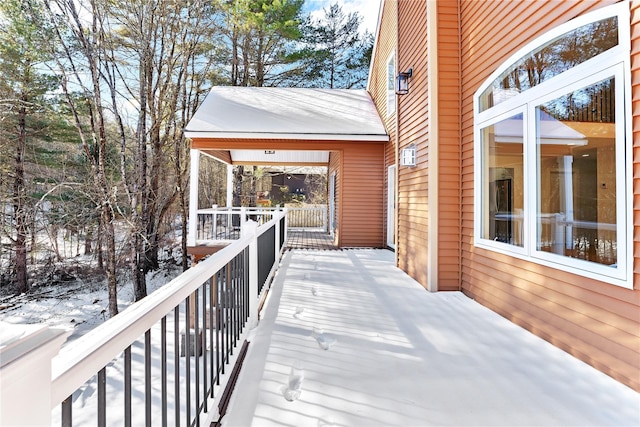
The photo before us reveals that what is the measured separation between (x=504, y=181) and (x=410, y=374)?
2207 mm

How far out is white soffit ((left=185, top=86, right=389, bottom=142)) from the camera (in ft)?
24.7

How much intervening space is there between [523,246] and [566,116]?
1.14 m

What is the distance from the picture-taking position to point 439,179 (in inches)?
164

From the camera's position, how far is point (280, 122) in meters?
7.95

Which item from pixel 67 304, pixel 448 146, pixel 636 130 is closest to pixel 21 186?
pixel 67 304

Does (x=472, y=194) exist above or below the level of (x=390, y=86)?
below

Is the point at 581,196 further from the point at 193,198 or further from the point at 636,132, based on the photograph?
the point at 193,198

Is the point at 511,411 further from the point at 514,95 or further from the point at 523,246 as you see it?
the point at 514,95

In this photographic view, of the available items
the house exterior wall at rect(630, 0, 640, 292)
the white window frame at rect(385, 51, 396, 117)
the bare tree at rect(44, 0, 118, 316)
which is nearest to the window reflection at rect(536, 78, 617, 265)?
the house exterior wall at rect(630, 0, 640, 292)

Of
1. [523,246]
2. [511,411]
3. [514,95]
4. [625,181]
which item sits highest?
[514,95]

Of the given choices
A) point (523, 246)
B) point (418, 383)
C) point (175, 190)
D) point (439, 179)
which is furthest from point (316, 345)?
point (175, 190)

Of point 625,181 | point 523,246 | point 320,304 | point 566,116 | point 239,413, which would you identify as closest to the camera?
point 239,413

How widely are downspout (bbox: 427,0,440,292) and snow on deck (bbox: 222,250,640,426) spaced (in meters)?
→ 0.61

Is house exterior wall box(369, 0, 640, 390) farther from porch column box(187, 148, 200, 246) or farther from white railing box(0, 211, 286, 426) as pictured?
porch column box(187, 148, 200, 246)
